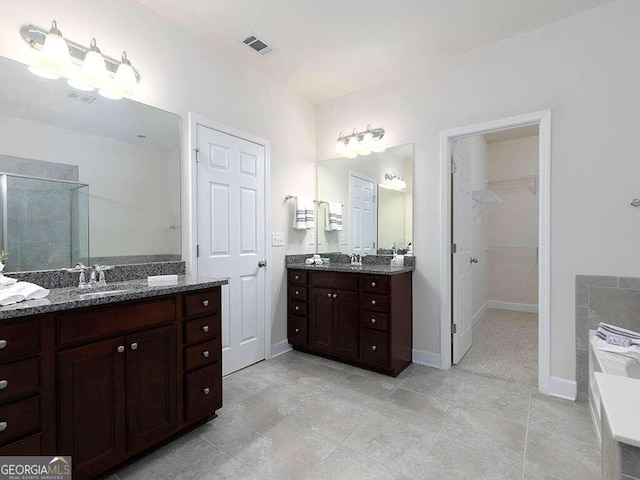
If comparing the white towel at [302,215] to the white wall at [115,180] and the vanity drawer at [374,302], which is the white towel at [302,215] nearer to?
the vanity drawer at [374,302]

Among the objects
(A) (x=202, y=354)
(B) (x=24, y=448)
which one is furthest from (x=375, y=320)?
(B) (x=24, y=448)

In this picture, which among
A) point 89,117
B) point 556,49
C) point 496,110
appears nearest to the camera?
point 89,117

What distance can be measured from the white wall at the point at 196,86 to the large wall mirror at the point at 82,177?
5.5 inches

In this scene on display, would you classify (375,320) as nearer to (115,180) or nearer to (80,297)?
(80,297)

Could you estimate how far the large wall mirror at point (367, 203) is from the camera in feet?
10.0

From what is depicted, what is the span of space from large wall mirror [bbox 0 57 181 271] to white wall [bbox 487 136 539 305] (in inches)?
191

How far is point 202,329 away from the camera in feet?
6.16

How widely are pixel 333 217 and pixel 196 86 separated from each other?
181 cm

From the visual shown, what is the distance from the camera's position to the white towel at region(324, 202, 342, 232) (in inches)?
138

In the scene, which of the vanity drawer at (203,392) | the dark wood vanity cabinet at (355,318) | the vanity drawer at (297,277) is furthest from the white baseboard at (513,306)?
the vanity drawer at (203,392)

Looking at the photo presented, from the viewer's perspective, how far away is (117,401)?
150 centimetres

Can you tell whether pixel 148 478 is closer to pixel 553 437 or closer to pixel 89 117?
pixel 89 117

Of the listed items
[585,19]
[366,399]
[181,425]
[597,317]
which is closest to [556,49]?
[585,19]

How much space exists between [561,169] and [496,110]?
680 millimetres
